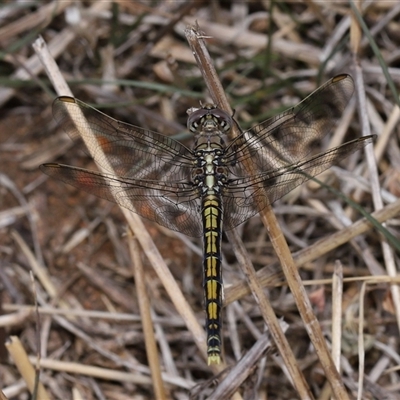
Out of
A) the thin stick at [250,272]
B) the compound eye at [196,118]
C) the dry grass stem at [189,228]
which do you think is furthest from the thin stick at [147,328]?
the compound eye at [196,118]

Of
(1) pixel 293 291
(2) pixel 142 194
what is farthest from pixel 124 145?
(1) pixel 293 291

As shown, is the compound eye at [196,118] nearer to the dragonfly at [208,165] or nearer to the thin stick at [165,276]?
the dragonfly at [208,165]

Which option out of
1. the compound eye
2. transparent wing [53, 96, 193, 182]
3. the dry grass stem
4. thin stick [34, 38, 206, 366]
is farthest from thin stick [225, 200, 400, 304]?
the compound eye

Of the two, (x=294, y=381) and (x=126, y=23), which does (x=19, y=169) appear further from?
(x=294, y=381)

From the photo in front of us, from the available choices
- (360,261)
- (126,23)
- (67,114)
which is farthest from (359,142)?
(126,23)

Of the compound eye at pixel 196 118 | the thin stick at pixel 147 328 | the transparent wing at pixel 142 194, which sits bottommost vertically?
the thin stick at pixel 147 328

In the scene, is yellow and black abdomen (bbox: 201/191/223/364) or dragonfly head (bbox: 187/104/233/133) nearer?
yellow and black abdomen (bbox: 201/191/223/364)

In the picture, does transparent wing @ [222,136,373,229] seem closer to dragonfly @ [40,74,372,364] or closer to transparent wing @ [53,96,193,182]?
dragonfly @ [40,74,372,364]

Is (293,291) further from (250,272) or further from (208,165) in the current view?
(208,165)
